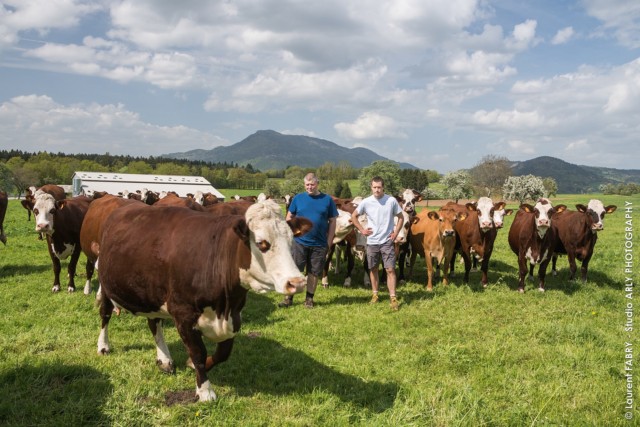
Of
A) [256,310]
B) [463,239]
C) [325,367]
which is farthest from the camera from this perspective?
[463,239]

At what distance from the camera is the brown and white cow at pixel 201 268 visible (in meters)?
4.00

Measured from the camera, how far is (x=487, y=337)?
6.97 metres

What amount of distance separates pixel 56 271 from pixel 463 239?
9.93m

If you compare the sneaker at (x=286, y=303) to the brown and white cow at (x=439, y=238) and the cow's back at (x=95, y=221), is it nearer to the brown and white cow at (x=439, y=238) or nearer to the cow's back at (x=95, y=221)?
the brown and white cow at (x=439, y=238)

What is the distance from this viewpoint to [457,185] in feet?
281

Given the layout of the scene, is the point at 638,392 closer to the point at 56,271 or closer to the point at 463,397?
the point at 463,397

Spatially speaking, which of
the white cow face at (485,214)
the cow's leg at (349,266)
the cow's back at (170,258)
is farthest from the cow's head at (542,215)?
the cow's back at (170,258)

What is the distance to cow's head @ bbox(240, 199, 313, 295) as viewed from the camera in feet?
12.8

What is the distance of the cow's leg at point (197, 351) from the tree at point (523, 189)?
267 ft

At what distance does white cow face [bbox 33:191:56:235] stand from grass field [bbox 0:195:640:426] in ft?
4.67

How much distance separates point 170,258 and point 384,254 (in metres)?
5.22

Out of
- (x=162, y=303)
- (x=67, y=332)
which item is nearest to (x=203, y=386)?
(x=162, y=303)

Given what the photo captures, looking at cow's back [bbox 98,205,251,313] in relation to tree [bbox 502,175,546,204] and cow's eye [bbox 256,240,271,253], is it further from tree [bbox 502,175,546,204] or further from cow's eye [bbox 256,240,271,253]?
tree [bbox 502,175,546,204]

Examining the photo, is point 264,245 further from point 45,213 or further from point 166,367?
point 45,213
